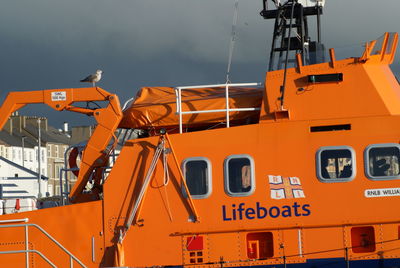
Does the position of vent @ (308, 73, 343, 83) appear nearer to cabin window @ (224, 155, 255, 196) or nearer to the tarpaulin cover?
the tarpaulin cover

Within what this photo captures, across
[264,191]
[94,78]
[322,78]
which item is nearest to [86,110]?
[94,78]

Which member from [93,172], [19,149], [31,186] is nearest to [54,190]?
[19,149]

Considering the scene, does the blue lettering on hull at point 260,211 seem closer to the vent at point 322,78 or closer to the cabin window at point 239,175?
the cabin window at point 239,175

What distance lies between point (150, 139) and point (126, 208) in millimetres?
1196

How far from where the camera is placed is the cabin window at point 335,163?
12.4 m

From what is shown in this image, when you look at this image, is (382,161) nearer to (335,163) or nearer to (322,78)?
(335,163)

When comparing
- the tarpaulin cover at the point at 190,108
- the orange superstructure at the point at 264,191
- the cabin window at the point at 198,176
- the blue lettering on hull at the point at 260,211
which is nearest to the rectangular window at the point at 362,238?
the orange superstructure at the point at 264,191

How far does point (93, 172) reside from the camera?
563 inches

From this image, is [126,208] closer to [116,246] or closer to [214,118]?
[116,246]

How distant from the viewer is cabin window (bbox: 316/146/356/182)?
12.4 m

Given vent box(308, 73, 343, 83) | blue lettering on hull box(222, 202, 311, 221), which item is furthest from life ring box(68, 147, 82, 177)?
vent box(308, 73, 343, 83)

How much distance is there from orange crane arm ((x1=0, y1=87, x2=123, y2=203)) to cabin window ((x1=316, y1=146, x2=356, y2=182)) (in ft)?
11.6

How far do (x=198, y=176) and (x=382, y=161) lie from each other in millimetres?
2927

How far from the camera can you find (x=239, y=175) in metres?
12.7
